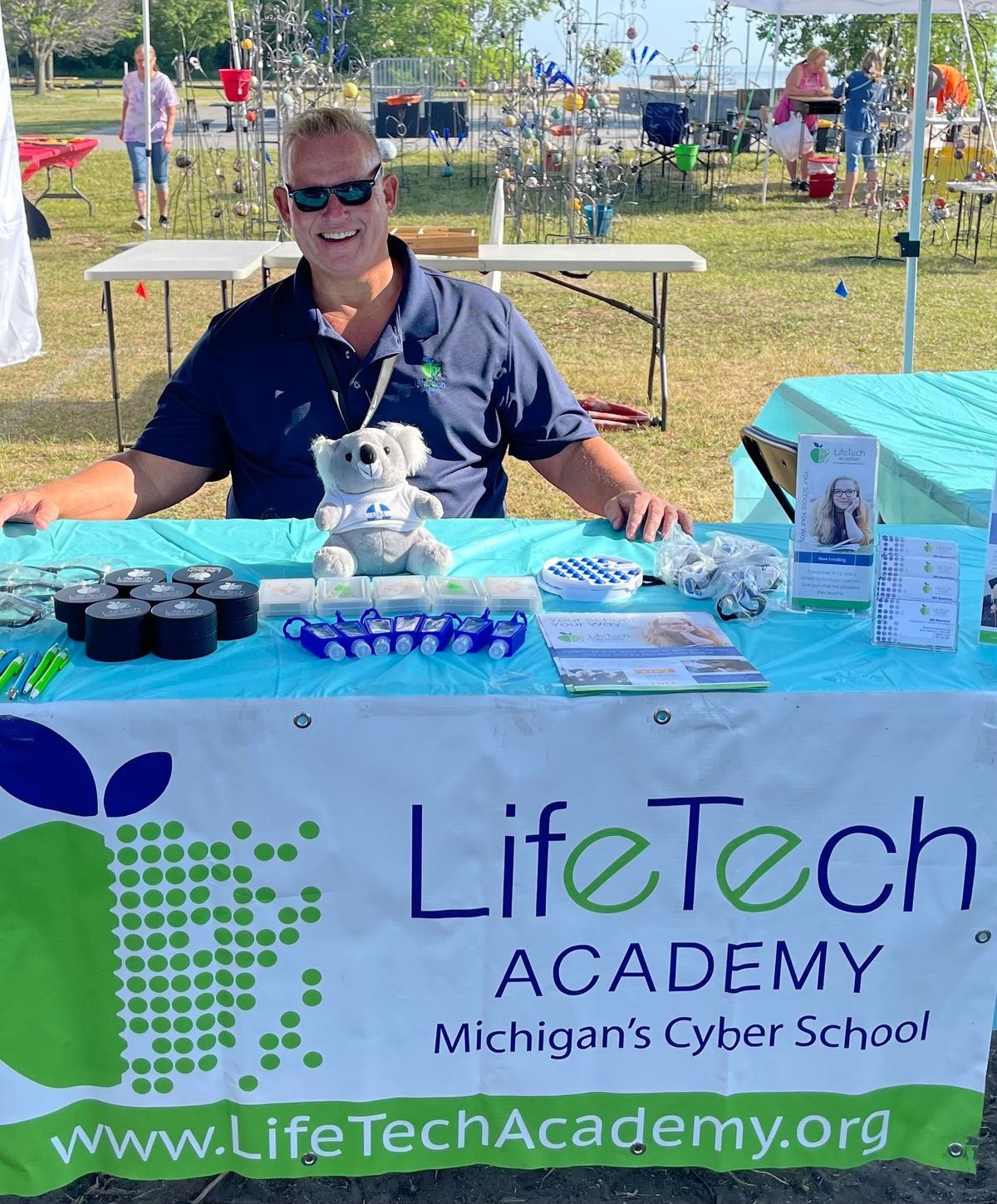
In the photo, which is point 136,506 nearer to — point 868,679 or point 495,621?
point 495,621

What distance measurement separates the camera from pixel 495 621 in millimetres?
1807

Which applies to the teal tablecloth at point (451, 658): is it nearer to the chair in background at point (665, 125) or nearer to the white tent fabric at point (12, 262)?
the white tent fabric at point (12, 262)

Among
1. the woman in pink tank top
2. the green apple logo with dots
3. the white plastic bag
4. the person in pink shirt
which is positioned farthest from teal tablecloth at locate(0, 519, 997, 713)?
the woman in pink tank top

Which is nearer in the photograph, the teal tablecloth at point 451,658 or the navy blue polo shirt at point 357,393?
the teal tablecloth at point 451,658

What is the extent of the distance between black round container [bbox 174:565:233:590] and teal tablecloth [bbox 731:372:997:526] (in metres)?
1.49

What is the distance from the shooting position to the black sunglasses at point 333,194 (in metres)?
2.49

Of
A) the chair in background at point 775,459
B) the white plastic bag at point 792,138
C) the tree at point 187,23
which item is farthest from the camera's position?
the tree at point 187,23

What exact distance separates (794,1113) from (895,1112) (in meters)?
0.15

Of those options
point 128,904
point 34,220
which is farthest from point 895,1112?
point 34,220

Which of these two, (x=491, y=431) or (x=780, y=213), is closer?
(x=491, y=431)

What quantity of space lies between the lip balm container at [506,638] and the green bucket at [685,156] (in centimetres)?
1323

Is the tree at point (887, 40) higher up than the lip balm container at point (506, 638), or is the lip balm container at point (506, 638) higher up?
the tree at point (887, 40)

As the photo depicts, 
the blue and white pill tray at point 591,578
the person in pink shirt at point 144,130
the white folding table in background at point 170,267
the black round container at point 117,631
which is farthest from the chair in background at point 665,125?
the black round container at point 117,631

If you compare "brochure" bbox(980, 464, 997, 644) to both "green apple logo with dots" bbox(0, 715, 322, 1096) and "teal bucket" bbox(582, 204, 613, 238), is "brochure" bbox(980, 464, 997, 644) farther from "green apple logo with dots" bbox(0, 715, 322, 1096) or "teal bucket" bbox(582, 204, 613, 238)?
"teal bucket" bbox(582, 204, 613, 238)
